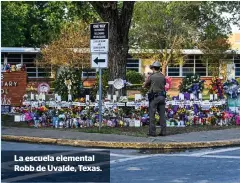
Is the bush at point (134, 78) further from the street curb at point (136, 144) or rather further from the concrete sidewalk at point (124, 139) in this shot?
the street curb at point (136, 144)

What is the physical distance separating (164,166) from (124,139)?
330 centimetres

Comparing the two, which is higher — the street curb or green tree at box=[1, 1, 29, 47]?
green tree at box=[1, 1, 29, 47]

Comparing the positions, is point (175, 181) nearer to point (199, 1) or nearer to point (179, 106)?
point (179, 106)

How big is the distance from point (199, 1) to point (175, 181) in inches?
1303

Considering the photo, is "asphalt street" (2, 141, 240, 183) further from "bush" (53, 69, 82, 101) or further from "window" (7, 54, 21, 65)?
"window" (7, 54, 21, 65)

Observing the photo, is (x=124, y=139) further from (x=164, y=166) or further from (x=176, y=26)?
(x=176, y=26)

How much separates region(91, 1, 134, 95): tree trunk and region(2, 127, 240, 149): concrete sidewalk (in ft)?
12.4

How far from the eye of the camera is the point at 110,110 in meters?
15.3

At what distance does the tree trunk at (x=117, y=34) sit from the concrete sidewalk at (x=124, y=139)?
12.4 feet

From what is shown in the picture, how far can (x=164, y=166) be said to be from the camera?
914 centimetres

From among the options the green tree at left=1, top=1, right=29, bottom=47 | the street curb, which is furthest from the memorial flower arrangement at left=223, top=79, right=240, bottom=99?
the green tree at left=1, top=1, right=29, bottom=47

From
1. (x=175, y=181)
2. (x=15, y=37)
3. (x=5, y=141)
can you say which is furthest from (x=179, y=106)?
(x=15, y=37)

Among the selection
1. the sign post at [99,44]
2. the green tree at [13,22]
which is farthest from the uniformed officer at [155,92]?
the green tree at [13,22]

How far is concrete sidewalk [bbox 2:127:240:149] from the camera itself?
38.9 ft
